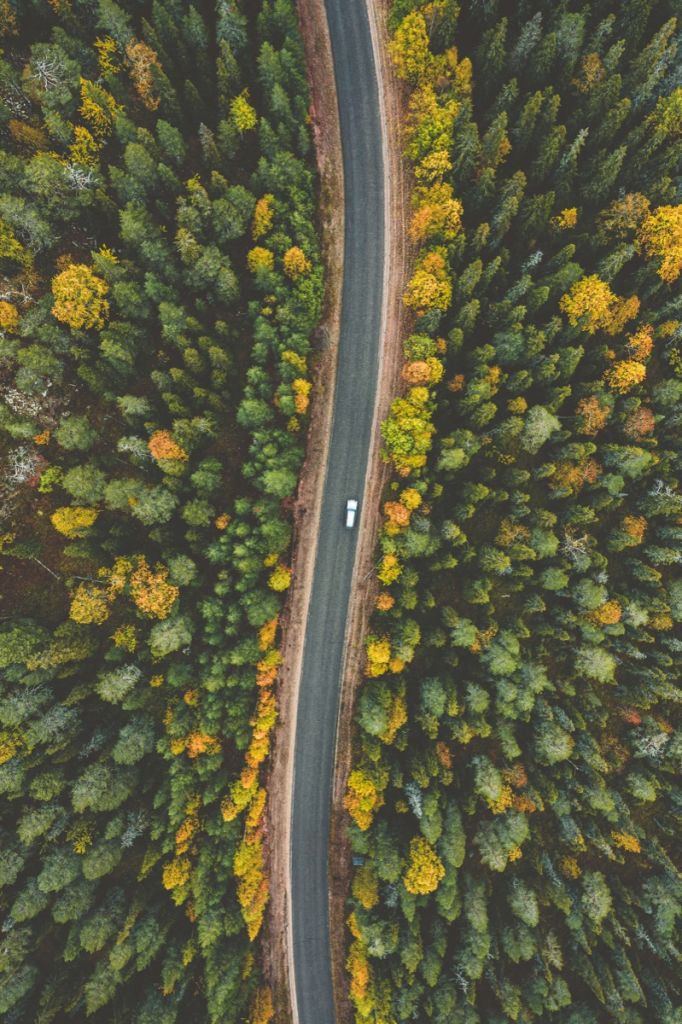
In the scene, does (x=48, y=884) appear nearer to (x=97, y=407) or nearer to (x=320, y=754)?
(x=320, y=754)

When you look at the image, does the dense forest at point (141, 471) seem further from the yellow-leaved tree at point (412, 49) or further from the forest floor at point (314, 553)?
the yellow-leaved tree at point (412, 49)

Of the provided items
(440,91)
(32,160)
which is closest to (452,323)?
(440,91)

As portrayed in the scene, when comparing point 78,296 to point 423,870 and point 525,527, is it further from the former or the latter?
point 423,870

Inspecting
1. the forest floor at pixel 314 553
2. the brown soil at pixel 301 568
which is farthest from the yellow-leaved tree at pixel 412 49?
the brown soil at pixel 301 568

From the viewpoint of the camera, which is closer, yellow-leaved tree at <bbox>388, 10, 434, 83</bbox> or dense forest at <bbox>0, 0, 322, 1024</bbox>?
dense forest at <bbox>0, 0, 322, 1024</bbox>

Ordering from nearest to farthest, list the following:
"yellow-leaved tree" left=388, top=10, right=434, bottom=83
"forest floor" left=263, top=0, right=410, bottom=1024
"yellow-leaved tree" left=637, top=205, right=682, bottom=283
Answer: "yellow-leaved tree" left=388, top=10, right=434, bottom=83
"yellow-leaved tree" left=637, top=205, right=682, bottom=283
"forest floor" left=263, top=0, right=410, bottom=1024

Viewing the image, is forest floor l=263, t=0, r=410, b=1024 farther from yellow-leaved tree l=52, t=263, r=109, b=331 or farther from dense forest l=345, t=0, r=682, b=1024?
yellow-leaved tree l=52, t=263, r=109, b=331

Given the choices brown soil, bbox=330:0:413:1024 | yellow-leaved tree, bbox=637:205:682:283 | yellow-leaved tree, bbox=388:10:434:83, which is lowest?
brown soil, bbox=330:0:413:1024

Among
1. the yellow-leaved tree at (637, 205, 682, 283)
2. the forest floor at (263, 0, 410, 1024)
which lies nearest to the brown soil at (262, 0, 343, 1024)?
the forest floor at (263, 0, 410, 1024)
